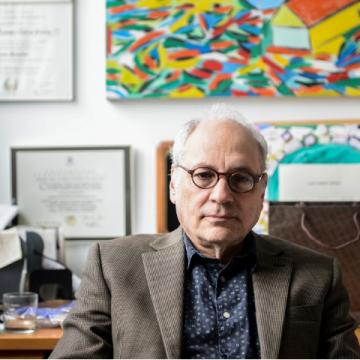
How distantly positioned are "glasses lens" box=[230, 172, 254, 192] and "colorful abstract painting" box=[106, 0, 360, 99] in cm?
84

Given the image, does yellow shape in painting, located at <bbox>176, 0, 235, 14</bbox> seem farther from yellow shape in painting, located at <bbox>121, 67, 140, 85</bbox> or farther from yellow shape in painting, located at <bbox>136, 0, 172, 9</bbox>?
yellow shape in painting, located at <bbox>121, 67, 140, 85</bbox>

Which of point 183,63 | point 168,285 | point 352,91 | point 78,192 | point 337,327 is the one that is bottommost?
point 337,327

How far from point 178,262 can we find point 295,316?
0.30 metres

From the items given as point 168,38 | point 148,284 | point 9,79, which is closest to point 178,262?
point 148,284

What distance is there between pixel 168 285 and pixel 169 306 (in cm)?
6

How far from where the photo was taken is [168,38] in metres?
2.22

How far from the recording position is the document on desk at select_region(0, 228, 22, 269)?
2.04 m

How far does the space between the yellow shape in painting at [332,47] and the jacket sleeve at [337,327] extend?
0.99 m

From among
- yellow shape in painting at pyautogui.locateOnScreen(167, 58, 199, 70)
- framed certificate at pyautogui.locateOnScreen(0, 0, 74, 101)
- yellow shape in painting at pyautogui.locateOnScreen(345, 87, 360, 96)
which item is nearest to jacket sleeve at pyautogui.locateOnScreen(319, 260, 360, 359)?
yellow shape in painting at pyautogui.locateOnScreen(345, 87, 360, 96)

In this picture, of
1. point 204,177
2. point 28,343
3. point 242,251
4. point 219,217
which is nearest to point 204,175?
point 204,177

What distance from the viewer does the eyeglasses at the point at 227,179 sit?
55.3 inches

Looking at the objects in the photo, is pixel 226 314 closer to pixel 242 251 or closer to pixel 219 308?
pixel 219 308

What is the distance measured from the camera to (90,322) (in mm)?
1412

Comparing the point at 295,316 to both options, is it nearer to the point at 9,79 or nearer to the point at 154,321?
the point at 154,321
